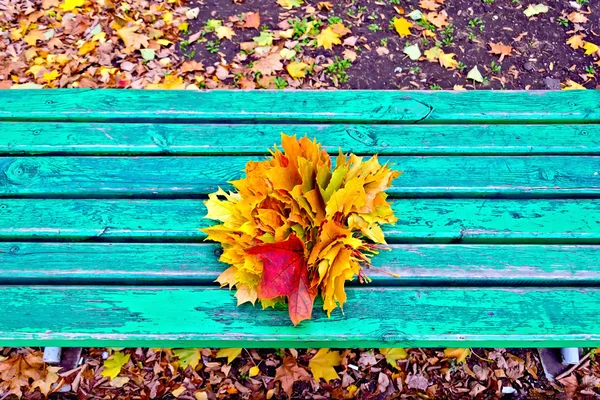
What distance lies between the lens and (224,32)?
266 centimetres

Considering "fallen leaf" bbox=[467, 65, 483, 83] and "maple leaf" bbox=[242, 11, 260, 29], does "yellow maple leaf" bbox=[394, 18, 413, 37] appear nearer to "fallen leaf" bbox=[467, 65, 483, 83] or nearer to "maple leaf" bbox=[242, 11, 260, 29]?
"fallen leaf" bbox=[467, 65, 483, 83]

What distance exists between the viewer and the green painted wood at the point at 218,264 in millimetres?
1285

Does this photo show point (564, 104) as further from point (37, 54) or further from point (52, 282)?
point (37, 54)

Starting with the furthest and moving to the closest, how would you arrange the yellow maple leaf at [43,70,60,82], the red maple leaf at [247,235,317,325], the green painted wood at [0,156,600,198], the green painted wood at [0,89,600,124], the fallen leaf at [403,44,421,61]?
the fallen leaf at [403,44,421,61], the yellow maple leaf at [43,70,60,82], the green painted wood at [0,89,600,124], the green painted wood at [0,156,600,198], the red maple leaf at [247,235,317,325]

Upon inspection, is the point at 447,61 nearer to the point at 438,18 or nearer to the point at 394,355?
the point at 438,18

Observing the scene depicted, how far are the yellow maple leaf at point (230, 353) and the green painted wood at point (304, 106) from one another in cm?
85

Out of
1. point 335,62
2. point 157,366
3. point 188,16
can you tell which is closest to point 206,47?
point 188,16

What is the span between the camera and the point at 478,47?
104 inches

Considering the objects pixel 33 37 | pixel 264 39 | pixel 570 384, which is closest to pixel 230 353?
pixel 570 384

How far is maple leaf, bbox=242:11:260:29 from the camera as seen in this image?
2.70 meters

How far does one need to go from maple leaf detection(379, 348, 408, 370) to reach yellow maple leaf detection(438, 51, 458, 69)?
154cm

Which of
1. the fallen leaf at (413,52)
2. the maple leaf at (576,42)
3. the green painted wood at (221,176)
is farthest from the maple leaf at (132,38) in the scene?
the maple leaf at (576,42)

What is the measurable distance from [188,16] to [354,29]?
0.95 meters

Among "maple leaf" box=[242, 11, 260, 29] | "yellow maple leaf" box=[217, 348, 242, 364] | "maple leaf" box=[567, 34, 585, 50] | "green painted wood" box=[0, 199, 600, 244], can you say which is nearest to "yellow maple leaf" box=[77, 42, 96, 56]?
"maple leaf" box=[242, 11, 260, 29]
